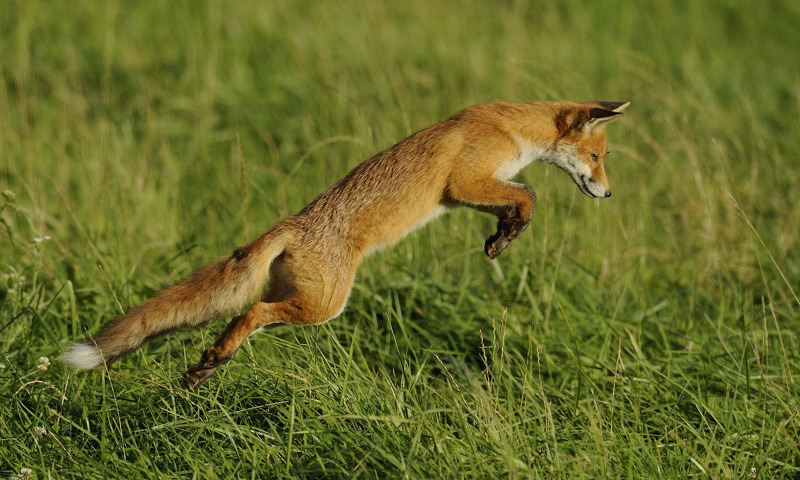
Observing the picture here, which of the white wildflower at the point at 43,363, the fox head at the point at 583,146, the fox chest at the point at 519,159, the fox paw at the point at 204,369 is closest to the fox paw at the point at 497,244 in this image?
the fox chest at the point at 519,159

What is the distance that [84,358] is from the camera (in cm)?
418

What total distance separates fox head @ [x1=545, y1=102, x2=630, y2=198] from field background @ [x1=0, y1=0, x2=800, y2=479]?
23.9 inches

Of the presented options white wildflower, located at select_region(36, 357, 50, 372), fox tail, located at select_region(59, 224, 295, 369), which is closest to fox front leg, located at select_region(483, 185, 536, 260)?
fox tail, located at select_region(59, 224, 295, 369)

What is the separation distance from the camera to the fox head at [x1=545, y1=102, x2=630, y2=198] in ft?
16.2

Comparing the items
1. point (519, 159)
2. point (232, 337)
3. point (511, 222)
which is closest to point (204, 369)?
point (232, 337)

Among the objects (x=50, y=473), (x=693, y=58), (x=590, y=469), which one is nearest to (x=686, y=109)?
(x=693, y=58)

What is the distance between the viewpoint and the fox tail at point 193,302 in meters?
4.21

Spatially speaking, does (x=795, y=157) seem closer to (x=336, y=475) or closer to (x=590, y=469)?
(x=590, y=469)

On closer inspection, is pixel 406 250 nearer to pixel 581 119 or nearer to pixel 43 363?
pixel 581 119

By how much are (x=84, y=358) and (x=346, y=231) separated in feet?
4.72

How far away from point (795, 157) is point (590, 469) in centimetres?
601

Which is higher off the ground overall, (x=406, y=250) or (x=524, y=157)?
(x=524, y=157)

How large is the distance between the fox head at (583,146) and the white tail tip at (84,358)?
8.93ft

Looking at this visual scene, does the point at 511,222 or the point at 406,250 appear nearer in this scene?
the point at 511,222
